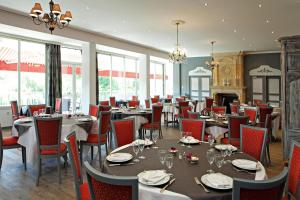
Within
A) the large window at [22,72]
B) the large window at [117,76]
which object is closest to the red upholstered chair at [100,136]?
the large window at [22,72]

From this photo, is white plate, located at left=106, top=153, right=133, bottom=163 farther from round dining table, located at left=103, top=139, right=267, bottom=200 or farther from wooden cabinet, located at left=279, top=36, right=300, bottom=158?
wooden cabinet, located at left=279, top=36, right=300, bottom=158

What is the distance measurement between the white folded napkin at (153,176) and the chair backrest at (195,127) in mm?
1809

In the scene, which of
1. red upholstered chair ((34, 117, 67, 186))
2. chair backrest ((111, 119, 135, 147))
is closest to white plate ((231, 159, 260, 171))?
chair backrest ((111, 119, 135, 147))

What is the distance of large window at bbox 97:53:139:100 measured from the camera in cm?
1211

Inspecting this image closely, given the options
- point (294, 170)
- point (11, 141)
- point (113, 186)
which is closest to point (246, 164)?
point (294, 170)

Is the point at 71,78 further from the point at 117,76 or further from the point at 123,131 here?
the point at 123,131

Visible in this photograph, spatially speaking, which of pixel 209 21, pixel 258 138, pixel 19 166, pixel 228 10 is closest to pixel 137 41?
pixel 209 21

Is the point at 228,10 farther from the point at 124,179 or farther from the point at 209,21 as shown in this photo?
the point at 124,179

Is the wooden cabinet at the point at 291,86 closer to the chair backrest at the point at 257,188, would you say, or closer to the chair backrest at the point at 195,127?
the chair backrest at the point at 195,127

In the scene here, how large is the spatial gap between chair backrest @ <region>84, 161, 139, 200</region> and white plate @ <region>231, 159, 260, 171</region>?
115 cm

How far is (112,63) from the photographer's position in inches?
500

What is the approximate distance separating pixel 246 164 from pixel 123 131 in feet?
5.91

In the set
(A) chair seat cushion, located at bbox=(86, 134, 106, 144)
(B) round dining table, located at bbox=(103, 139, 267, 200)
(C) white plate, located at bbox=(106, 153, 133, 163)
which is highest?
(C) white plate, located at bbox=(106, 153, 133, 163)

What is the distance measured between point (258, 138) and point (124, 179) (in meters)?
2.15
